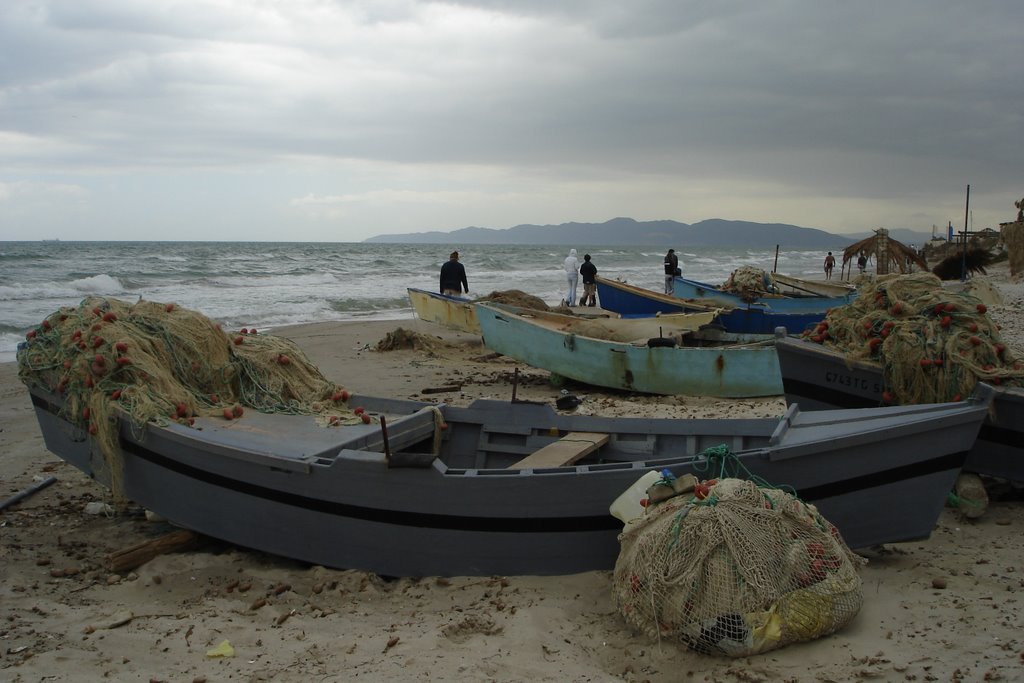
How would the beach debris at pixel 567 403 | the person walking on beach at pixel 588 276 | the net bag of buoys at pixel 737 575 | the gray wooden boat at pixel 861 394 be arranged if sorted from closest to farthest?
1. the net bag of buoys at pixel 737 575
2. the gray wooden boat at pixel 861 394
3. the beach debris at pixel 567 403
4. the person walking on beach at pixel 588 276

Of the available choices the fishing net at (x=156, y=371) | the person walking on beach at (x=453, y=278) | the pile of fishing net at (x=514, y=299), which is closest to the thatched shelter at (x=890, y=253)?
the pile of fishing net at (x=514, y=299)

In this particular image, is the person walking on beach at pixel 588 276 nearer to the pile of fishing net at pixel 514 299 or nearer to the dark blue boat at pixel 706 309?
the dark blue boat at pixel 706 309

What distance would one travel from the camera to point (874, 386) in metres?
6.86

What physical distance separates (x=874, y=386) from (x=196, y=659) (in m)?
5.38

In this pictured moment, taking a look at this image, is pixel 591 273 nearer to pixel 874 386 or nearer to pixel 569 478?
pixel 874 386

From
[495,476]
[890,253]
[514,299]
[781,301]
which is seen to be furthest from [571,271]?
[495,476]

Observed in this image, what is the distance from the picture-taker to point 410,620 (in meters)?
4.92

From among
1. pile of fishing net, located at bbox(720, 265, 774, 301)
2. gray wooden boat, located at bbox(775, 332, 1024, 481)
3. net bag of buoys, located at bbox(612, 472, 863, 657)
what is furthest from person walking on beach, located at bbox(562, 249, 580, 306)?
net bag of buoys, located at bbox(612, 472, 863, 657)

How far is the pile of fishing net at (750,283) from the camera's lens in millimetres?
17297

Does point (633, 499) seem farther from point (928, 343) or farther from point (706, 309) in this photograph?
point (706, 309)

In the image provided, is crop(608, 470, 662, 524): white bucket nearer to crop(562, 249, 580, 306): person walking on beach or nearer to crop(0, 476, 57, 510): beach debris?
crop(0, 476, 57, 510): beach debris

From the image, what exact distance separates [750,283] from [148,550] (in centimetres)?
1417

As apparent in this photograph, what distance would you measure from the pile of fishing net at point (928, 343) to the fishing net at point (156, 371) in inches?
167

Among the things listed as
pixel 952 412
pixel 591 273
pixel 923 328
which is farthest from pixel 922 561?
pixel 591 273
